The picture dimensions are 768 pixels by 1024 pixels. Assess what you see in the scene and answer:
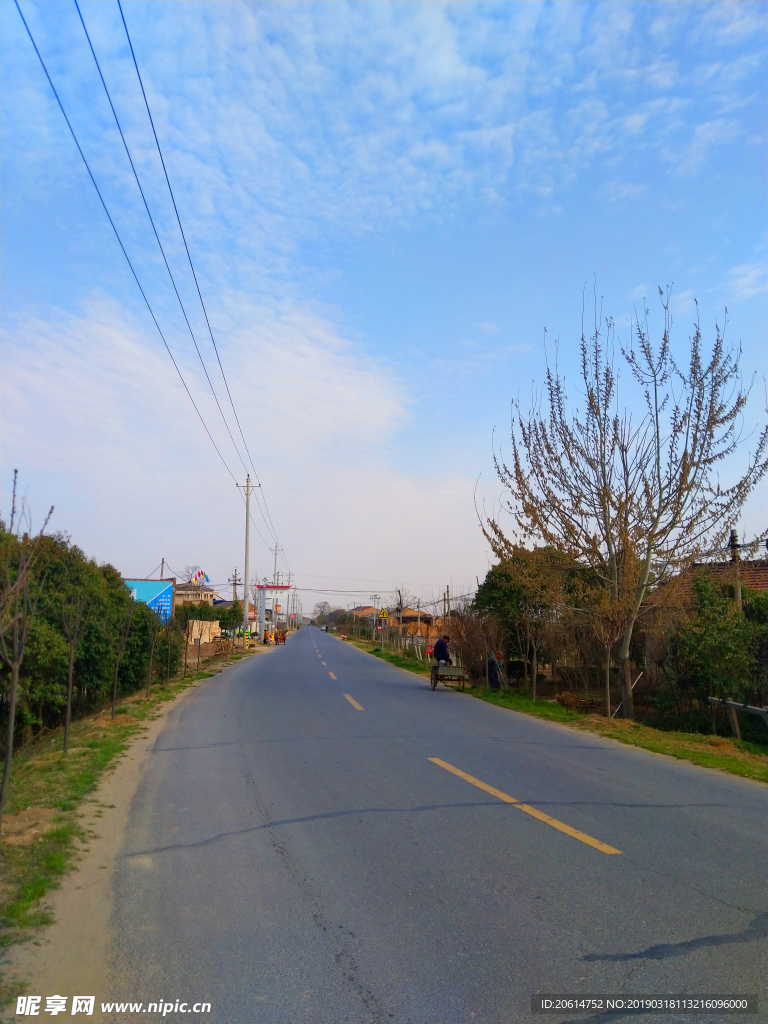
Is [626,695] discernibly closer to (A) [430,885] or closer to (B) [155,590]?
(A) [430,885]

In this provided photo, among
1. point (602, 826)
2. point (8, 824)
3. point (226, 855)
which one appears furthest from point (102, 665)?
point (602, 826)

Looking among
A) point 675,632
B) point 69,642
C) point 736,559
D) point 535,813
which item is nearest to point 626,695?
point 675,632

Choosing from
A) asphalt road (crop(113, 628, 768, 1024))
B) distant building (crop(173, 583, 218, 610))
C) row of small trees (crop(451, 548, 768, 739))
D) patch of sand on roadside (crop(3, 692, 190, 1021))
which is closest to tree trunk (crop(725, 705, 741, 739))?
row of small trees (crop(451, 548, 768, 739))

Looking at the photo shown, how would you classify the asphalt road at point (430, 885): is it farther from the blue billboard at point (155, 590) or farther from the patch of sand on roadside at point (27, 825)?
the blue billboard at point (155, 590)

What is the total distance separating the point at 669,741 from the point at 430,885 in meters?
9.26

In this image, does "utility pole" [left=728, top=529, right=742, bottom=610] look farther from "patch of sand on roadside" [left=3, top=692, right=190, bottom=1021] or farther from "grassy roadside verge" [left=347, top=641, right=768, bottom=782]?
"patch of sand on roadside" [left=3, top=692, right=190, bottom=1021]

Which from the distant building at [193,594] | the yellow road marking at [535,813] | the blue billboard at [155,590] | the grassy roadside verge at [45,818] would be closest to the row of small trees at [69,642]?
the grassy roadside verge at [45,818]

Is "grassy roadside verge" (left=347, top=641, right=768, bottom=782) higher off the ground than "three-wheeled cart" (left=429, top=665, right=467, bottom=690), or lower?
lower

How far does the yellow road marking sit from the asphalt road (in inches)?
1.6

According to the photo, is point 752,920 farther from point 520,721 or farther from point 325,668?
point 325,668

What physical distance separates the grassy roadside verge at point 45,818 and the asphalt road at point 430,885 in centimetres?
55

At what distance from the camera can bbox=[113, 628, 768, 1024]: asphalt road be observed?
3910mm

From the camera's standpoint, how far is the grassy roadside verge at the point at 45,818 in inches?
194

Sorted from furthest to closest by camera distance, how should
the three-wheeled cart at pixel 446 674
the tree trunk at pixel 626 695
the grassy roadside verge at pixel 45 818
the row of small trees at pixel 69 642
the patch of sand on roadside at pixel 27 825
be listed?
the three-wheeled cart at pixel 446 674 < the tree trunk at pixel 626 695 < the row of small trees at pixel 69 642 < the patch of sand on roadside at pixel 27 825 < the grassy roadside verge at pixel 45 818
